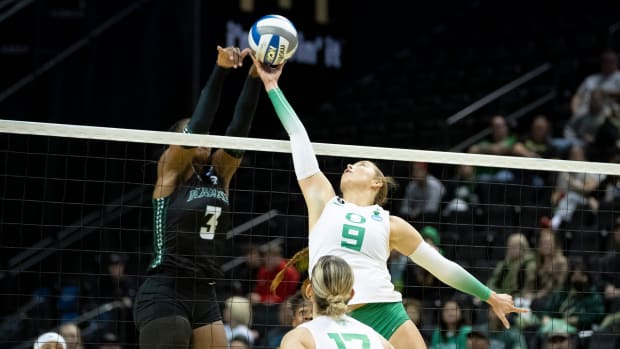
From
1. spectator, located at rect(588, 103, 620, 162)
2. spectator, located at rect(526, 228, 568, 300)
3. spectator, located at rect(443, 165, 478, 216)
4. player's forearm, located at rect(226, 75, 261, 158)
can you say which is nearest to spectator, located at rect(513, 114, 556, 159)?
spectator, located at rect(588, 103, 620, 162)

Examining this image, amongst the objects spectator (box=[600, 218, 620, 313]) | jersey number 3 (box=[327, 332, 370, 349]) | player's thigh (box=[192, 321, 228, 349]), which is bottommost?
player's thigh (box=[192, 321, 228, 349])

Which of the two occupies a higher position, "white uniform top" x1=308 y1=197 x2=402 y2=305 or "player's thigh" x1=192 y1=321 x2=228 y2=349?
"white uniform top" x1=308 y1=197 x2=402 y2=305

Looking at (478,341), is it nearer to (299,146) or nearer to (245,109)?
(245,109)

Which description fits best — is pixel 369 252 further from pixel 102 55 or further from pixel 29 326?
pixel 102 55

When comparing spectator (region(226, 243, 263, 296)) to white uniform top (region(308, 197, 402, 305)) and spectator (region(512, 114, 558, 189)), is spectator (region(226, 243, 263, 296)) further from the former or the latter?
white uniform top (region(308, 197, 402, 305))

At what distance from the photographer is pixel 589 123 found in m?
13.9

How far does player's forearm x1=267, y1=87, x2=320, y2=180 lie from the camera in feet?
21.9

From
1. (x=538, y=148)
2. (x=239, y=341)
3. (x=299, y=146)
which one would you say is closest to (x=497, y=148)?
(x=538, y=148)

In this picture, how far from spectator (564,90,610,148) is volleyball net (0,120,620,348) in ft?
2.00

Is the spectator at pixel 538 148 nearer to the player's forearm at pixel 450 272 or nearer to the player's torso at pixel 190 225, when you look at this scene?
the player's forearm at pixel 450 272

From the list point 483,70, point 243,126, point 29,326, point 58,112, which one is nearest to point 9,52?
point 58,112

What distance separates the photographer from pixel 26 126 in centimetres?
702

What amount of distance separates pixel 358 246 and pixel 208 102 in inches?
54.8

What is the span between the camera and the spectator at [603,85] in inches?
561
